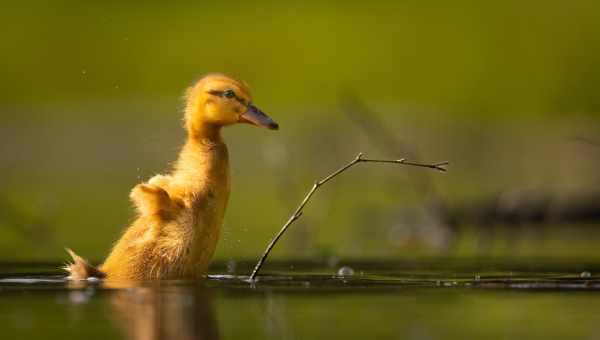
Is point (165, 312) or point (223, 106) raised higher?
point (223, 106)

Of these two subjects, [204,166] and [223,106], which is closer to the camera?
[204,166]

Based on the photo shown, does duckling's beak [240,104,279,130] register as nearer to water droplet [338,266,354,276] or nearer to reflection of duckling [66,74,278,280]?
reflection of duckling [66,74,278,280]

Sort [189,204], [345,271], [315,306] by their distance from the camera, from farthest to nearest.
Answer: [345,271] < [189,204] < [315,306]

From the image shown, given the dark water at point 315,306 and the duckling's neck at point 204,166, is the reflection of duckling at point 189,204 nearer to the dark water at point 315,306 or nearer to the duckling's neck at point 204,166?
the duckling's neck at point 204,166

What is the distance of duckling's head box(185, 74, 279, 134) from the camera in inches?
357

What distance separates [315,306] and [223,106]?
1.92 meters

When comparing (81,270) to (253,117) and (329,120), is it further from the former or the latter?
(329,120)

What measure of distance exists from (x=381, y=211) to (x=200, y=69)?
57.2 feet

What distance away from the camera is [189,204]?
8.78 m

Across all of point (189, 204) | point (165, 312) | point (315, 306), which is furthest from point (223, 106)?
point (165, 312)

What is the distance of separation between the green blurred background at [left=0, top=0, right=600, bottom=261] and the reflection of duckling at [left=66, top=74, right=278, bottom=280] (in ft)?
5.41

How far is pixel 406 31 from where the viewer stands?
36031 mm

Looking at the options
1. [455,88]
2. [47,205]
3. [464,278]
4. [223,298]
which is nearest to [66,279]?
[223,298]

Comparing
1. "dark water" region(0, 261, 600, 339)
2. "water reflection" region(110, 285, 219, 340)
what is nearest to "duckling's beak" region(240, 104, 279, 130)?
"dark water" region(0, 261, 600, 339)
